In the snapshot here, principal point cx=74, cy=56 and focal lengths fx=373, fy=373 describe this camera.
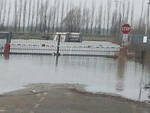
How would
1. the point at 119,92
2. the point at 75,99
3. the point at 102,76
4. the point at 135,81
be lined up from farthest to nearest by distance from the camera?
1. the point at 102,76
2. the point at 135,81
3. the point at 119,92
4. the point at 75,99

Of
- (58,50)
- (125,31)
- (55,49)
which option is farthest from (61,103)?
(125,31)

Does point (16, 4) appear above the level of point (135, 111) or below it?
above

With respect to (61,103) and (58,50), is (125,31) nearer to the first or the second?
(58,50)

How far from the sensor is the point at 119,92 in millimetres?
11242

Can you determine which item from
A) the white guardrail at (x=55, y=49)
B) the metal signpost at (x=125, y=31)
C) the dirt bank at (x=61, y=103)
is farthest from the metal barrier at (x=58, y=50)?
the dirt bank at (x=61, y=103)

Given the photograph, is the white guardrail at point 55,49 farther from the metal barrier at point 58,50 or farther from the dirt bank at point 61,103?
the dirt bank at point 61,103

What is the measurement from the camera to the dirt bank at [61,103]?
8.05 m

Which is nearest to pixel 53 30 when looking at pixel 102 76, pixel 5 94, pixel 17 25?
pixel 17 25

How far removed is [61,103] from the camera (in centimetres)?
879

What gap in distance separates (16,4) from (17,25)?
12.8 ft

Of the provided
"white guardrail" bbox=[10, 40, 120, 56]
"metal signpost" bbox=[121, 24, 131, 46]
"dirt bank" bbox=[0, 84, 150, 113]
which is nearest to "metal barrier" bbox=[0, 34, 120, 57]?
"white guardrail" bbox=[10, 40, 120, 56]

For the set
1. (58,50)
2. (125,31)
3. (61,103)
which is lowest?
(61,103)

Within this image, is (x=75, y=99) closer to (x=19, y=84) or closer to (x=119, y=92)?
(x=119, y=92)

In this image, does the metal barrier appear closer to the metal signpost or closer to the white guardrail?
the white guardrail
